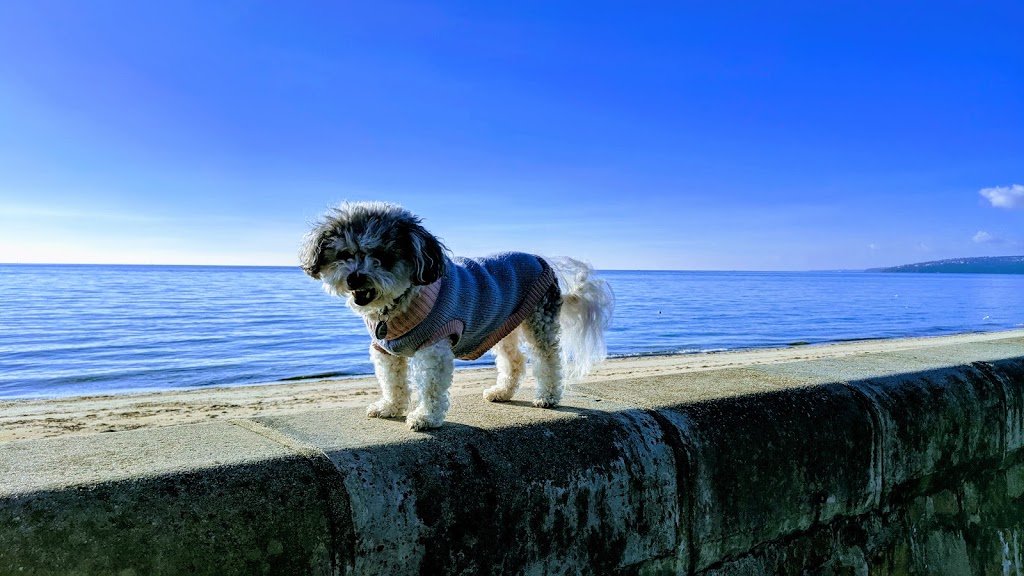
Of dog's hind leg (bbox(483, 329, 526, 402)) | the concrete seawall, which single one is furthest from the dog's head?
dog's hind leg (bbox(483, 329, 526, 402))

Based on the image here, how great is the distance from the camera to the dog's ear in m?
3.41

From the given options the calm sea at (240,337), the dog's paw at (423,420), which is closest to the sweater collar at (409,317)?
the dog's paw at (423,420)

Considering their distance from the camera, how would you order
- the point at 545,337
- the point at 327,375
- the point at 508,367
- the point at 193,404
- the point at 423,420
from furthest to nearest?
the point at 327,375
the point at 193,404
the point at 508,367
the point at 545,337
the point at 423,420

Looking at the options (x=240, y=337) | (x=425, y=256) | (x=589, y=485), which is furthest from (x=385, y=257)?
(x=240, y=337)

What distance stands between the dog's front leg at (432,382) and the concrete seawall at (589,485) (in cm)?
12

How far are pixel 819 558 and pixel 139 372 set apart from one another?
47.4 ft

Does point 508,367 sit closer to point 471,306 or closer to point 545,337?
point 545,337

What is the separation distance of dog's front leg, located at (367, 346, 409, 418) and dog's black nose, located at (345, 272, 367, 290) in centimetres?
63

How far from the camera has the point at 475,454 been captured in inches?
92.0

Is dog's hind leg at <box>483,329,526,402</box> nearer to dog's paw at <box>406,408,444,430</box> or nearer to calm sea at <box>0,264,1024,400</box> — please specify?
dog's paw at <box>406,408,444,430</box>

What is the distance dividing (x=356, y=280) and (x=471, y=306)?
739mm

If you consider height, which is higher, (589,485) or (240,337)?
(589,485)

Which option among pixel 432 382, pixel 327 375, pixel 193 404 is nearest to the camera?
pixel 432 382

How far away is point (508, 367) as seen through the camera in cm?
458
